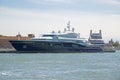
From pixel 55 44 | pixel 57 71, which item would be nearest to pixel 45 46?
pixel 55 44

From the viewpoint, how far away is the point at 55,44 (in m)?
95.3

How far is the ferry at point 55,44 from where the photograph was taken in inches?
3620

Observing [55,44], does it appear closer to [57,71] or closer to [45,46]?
[45,46]

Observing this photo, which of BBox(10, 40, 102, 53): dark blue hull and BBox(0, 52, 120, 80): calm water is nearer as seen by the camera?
BBox(0, 52, 120, 80): calm water

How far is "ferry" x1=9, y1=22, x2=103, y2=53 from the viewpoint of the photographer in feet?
302

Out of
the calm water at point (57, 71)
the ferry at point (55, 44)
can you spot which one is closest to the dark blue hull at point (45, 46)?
the ferry at point (55, 44)

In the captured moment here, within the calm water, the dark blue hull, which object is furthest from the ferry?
the calm water

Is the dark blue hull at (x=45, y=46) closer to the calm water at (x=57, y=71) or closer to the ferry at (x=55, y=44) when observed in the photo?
the ferry at (x=55, y=44)

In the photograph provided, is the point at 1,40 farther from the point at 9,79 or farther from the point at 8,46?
the point at 9,79

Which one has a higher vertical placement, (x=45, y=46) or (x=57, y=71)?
(x=45, y=46)

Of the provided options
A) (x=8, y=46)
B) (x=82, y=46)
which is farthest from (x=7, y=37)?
(x=82, y=46)

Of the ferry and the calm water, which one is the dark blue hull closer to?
the ferry

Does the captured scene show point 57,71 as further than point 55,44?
No

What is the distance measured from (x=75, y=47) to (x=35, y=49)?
1005cm
